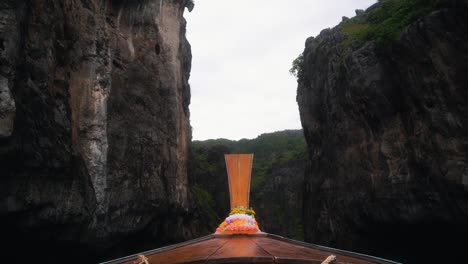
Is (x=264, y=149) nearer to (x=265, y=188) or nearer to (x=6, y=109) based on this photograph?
(x=265, y=188)

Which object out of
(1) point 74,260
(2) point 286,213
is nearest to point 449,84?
(1) point 74,260

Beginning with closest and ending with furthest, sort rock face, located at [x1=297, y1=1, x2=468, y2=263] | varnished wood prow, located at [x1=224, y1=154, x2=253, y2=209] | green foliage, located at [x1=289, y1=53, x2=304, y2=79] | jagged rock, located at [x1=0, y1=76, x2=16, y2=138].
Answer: jagged rock, located at [x1=0, y1=76, x2=16, y2=138] < varnished wood prow, located at [x1=224, y1=154, x2=253, y2=209] < rock face, located at [x1=297, y1=1, x2=468, y2=263] < green foliage, located at [x1=289, y1=53, x2=304, y2=79]

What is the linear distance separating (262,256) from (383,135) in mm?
11759

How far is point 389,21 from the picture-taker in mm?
13547

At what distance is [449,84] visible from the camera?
33.7 ft

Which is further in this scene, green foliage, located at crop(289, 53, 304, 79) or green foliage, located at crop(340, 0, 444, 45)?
green foliage, located at crop(289, 53, 304, 79)

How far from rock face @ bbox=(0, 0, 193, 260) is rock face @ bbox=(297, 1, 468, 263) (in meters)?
6.53

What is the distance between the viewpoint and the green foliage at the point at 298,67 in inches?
826

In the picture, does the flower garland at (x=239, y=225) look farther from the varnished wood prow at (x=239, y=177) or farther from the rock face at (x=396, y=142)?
the rock face at (x=396, y=142)

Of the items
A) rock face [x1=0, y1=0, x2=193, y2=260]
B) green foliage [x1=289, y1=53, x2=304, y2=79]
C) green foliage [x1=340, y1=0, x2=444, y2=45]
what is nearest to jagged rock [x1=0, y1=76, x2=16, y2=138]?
rock face [x1=0, y1=0, x2=193, y2=260]

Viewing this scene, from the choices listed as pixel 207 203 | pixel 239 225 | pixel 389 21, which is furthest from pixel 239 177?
pixel 207 203

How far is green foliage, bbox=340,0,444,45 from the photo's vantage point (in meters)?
11.8

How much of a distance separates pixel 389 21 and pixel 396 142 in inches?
169

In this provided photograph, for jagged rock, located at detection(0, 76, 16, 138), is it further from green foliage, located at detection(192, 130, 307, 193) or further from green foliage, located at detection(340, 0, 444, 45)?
green foliage, located at detection(192, 130, 307, 193)
